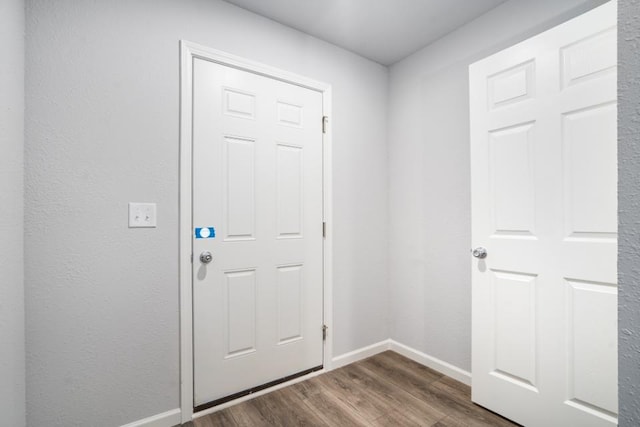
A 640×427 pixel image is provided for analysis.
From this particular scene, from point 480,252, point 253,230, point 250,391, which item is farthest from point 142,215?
point 480,252

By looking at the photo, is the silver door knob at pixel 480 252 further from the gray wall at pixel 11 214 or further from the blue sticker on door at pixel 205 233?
the gray wall at pixel 11 214

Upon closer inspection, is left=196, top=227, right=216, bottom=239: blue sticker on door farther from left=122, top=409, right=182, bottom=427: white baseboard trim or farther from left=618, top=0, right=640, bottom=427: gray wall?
left=618, top=0, right=640, bottom=427: gray wall

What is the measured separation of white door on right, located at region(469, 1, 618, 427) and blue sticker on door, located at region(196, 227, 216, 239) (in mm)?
1629

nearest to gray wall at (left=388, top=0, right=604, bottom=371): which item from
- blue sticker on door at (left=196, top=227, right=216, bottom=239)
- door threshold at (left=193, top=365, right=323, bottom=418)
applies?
door threshold at (left=193, top=365, right=323, bottom=418)

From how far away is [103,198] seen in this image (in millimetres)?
1505

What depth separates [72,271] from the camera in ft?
4.71

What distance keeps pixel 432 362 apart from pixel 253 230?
5.62 ft

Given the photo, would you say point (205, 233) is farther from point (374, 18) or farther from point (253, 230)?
point (374, 18)

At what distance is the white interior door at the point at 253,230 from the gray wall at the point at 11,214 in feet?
2.41

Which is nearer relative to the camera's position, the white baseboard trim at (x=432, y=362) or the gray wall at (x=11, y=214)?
the gray wall at (x=11, y=214)

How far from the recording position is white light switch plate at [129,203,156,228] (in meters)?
1.57

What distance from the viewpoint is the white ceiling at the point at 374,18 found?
190 cm

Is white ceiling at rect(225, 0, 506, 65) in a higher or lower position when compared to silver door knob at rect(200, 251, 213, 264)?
higher

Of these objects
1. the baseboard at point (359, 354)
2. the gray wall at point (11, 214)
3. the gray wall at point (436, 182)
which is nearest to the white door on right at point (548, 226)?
the gray wall at point (436, 182)
